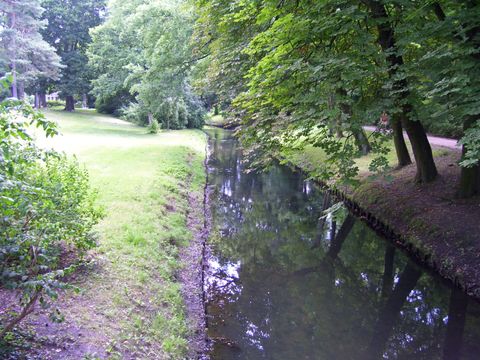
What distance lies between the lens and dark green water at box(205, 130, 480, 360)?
262 inches

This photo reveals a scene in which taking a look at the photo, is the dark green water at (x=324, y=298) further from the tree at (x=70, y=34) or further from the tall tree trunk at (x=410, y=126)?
the tree at (x=70, y=34)

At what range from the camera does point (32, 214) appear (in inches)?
158

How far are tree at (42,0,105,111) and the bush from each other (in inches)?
1709

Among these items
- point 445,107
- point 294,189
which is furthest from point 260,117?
point 294,189

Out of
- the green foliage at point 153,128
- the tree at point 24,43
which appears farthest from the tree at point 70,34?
the green foliage at point 153,128

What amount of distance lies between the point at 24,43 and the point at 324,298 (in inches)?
1489

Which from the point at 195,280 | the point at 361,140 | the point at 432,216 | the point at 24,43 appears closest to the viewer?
the point at 195,280

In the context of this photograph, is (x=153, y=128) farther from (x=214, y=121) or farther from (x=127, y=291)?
(x=214, y=121)

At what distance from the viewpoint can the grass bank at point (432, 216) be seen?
8383mm

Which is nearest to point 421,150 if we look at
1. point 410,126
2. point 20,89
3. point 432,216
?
point 410,126

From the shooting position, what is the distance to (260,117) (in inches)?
432

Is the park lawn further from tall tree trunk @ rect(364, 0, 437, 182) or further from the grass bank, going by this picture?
tall tree trunk @ rect(364, 0, 437, 182)

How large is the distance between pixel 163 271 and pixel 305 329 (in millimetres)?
2864

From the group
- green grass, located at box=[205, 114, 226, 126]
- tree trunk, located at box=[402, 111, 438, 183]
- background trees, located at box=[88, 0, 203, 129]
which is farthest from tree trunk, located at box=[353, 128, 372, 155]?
green grass, located at box=[205, 114, 226, 126]
